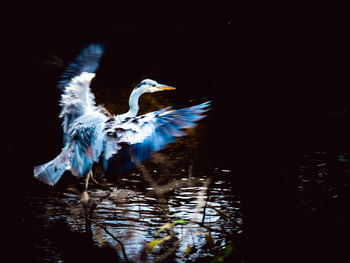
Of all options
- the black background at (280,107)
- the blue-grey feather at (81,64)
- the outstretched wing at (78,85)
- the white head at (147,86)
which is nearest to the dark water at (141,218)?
the black background at (280,107)

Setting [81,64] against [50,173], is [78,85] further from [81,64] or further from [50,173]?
[50,173]

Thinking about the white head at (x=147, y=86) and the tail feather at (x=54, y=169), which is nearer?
the tail feather at (x=54, y=169)

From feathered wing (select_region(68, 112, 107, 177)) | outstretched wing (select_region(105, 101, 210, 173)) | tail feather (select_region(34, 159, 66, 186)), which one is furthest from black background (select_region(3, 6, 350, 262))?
tail feather (select_region(34, 159, 66, 186))

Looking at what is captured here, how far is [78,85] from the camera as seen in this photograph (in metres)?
4.18

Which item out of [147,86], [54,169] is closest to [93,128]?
[54,169]

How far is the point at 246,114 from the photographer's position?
7.20ft

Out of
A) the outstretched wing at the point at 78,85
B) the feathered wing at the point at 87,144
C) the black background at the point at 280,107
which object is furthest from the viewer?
the outstretched wing at the point at 78,85

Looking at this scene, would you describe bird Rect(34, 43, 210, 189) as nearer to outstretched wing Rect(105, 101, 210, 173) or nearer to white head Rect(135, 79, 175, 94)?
outstretched wing Rect(105, 101, 210, 173)

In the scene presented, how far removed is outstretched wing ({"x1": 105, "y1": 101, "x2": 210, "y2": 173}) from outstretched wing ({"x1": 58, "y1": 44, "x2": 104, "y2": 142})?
31.5 inches

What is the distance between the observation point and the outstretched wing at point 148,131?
3230 mm

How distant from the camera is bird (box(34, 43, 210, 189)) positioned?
327cm

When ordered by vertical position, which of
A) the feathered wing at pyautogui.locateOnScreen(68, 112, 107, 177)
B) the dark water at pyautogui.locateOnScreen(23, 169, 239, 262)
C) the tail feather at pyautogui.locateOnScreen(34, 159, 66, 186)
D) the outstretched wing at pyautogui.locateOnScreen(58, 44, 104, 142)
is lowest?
the dark water at pyautogui.locateOnScreen(23, 169, 239, 262)

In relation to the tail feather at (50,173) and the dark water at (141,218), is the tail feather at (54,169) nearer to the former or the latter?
the tail feather at (50,173)

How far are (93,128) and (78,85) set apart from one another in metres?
0.83
